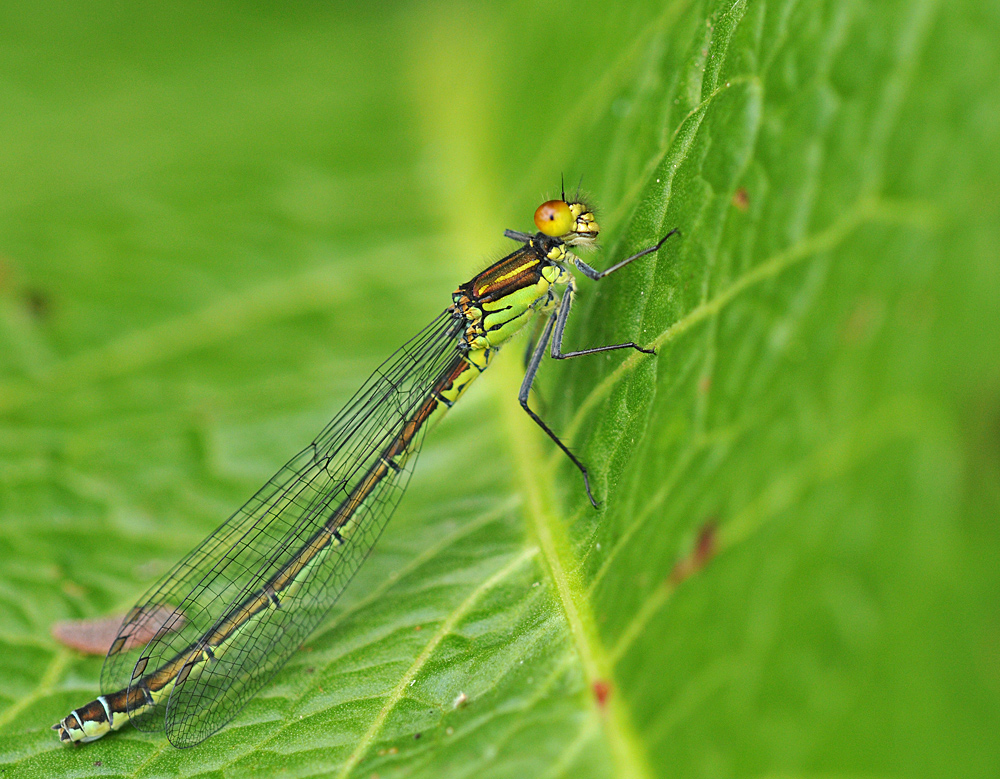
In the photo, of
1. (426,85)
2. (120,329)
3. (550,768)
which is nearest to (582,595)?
(550,768)

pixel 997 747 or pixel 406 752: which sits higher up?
pixel 406 752

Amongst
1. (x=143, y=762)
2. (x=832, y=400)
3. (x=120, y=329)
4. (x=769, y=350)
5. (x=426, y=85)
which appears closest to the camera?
(x=832, y=400)

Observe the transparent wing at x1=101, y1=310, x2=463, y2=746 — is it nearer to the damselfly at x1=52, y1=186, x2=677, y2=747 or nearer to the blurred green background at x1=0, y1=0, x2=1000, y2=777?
the damselfly at x1=52, y1=186, x2=677, y2=747

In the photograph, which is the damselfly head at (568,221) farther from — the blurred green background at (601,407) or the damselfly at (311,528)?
the blurred green background at (601,407)

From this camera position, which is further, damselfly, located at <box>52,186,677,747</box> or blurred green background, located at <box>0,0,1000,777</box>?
damselfly, located at <box>52,186,677,747</box>

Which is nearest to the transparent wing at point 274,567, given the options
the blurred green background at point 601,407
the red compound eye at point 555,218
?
the blurred green background at point 601,407

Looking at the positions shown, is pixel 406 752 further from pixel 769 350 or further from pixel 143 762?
pixel 769 350

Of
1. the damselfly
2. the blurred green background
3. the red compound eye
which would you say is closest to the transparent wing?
the damselfly

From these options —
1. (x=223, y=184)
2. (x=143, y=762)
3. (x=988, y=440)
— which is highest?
(x=223, y=184)
